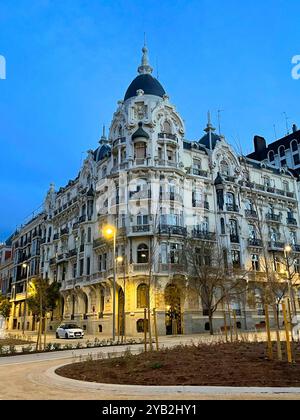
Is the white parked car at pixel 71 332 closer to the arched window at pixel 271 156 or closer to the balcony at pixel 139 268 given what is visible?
the balcony at pixel 139 268

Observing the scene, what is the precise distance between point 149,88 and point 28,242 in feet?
135

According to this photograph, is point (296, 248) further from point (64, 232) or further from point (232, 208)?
point (64, 232)

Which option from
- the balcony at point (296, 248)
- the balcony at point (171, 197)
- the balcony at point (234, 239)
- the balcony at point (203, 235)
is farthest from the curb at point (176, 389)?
the balcony at point (296, 248)

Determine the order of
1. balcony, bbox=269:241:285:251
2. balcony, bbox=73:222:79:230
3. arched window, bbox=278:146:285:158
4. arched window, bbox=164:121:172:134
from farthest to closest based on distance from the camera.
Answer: arched window, bbox=278:146:285:158, balcony, bbox=73:222:79:230, balcony, bbox=269:241:285:251, arched window, bbox=164:121:172:134

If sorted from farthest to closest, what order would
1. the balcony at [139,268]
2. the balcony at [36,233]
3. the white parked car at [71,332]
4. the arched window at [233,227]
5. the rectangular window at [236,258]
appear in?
the balcony at [36,233] < the arched window at [233,227] < the rectangular window at [236,258] < the balcony at [139,268] < the white parked car at [71,332]

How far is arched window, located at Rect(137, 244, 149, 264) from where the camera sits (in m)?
39.3

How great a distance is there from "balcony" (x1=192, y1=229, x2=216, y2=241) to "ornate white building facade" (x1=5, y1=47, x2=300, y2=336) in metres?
0.13

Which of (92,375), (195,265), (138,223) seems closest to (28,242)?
(138,223)

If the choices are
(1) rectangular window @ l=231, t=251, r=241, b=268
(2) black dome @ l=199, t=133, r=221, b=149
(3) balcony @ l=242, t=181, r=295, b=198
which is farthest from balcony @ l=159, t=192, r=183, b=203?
(3) balcony @ l=242, t=181, r=295, b=198

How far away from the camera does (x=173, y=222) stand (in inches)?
1636

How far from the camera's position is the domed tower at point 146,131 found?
4281 cm

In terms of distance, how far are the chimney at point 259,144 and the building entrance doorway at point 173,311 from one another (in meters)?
47.2

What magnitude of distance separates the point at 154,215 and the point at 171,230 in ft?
7.84

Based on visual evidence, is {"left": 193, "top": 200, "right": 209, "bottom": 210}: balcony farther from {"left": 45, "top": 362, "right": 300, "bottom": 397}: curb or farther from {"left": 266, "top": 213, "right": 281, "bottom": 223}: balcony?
{"left": 45, "top": 362, "right": 300, "bottom": 397}: curb
